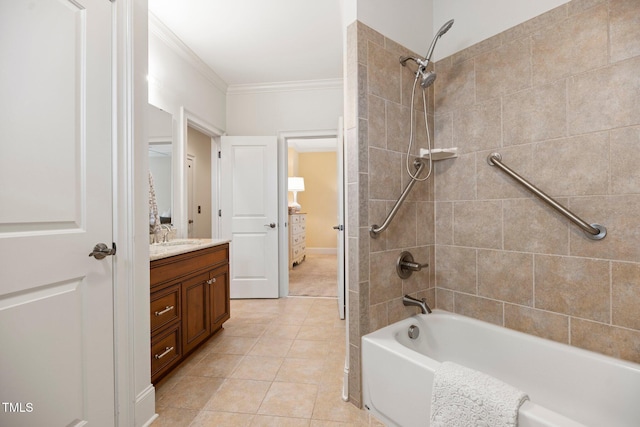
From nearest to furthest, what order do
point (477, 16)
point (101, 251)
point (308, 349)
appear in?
point (101, 251)
point (477, 16)
point (308, 349)

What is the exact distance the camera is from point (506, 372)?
1.41m

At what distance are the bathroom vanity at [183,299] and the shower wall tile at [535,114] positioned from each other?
2.10m

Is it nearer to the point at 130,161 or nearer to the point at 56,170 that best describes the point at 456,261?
the point at 130,161

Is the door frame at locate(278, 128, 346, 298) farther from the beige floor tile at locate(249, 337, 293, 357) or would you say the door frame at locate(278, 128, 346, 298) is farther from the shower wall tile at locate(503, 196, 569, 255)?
the shower wall tile at locate(503, 196, 569, 255)

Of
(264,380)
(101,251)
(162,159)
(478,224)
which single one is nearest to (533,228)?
(478,224)

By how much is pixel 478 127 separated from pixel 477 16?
2.19ft

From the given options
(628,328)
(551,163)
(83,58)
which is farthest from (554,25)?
(83,58)

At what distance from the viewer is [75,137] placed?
104cm

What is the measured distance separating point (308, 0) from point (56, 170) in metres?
1.97

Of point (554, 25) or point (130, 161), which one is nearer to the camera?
point (130, 161)

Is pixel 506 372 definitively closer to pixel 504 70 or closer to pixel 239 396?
pixel 239 396

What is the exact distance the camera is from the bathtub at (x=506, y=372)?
1114 millimetres

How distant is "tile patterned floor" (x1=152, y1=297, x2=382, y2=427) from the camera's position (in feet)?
4.54

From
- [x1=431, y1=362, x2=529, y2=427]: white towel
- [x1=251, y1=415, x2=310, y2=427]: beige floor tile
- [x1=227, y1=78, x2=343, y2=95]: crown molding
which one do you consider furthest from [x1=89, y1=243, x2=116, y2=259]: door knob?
[x1=227, y1=78, x2=343, y2=95]: crown molding
